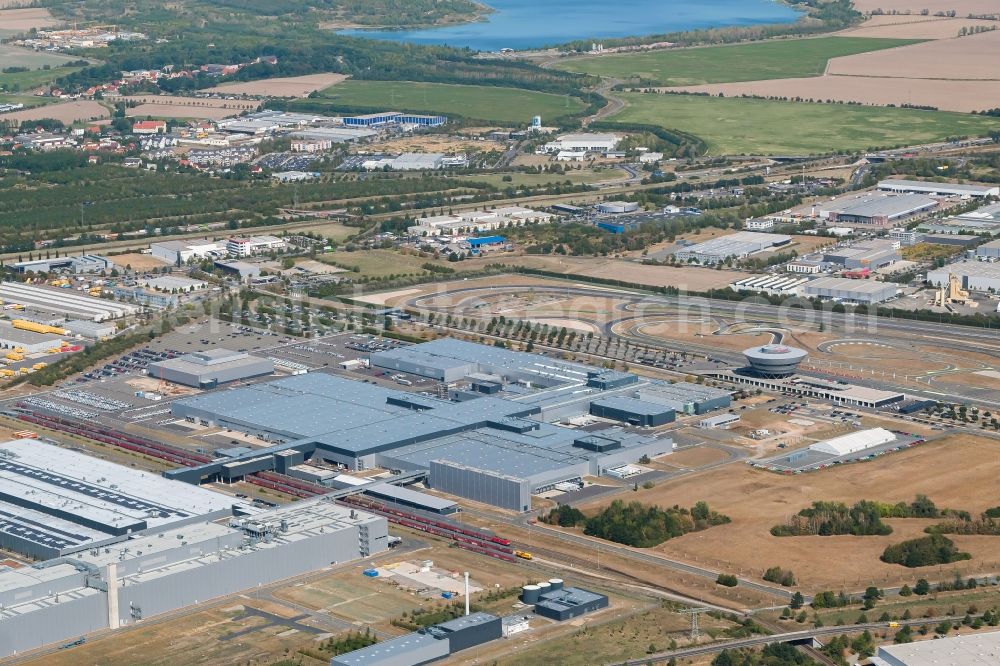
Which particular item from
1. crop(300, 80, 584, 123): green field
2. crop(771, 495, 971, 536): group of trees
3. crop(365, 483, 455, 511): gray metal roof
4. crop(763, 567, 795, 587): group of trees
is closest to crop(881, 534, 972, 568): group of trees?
crop(771, 495, 971, 536): group of trees

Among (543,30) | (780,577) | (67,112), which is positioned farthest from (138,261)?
(543,30)

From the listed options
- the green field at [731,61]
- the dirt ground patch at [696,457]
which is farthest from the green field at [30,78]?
the dirt ground patch at [696,457]

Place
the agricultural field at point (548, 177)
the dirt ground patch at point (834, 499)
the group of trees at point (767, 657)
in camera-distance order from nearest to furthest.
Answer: the group of trees at point (767, 657) < the dirt ground patch at point (834, 499) < the agricultural field at point (548, 177)

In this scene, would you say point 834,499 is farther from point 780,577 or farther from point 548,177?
point 548,177

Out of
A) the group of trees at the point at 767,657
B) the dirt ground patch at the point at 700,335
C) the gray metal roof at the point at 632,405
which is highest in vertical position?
the dirt ground patch at the point at 700,335

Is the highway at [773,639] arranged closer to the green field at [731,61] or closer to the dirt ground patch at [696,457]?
the dirt ground patch at [696,457]

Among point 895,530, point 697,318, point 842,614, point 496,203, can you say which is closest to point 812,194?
point 496,203
